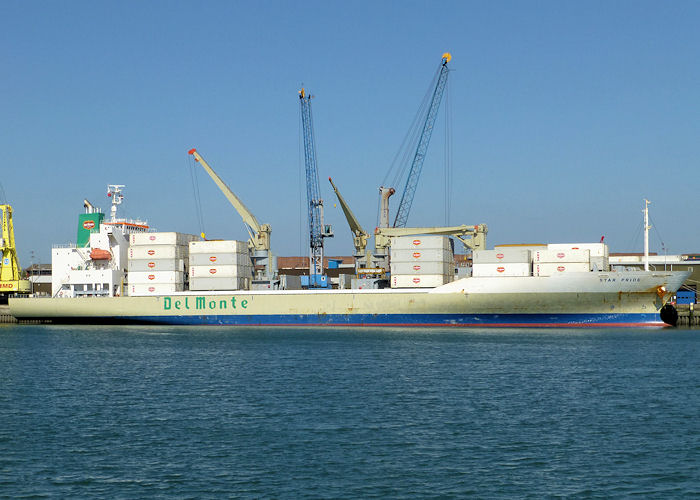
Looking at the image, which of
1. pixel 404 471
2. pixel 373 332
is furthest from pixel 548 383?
pixel 373 332

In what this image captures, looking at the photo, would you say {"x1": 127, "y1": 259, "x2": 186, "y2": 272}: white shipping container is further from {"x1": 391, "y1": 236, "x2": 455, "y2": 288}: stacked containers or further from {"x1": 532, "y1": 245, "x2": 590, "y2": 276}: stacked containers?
{"x1": 532, "y1": 245, "x2": 590, "y2": 276}: stacked containers

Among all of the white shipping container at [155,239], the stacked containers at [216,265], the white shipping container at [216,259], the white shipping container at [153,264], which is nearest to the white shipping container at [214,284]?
the stacked containers at [216,265]

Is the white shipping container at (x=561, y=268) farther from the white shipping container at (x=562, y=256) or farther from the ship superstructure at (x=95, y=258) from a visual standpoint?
the ship superstructure at (x=95, y=258)

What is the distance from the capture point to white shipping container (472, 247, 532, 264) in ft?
227

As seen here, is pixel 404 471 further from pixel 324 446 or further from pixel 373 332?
pixel 373 332

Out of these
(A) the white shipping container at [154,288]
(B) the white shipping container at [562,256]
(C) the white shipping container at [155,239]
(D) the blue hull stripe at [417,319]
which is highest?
(C) the white shipping container at [155,239]

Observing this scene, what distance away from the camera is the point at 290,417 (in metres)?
26.7

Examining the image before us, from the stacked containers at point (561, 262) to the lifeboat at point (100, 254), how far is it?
4437cm

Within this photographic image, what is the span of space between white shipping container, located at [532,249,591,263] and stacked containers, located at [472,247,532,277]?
4.11ft

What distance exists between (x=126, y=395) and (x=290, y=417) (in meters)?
8.88

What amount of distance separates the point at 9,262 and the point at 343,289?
39.4 meters

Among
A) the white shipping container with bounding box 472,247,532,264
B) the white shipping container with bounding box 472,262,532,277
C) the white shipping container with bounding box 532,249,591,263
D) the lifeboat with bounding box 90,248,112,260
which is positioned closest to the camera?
the white shipping container with bounding box 532,249,591,263

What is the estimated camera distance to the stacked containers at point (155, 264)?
76.8m

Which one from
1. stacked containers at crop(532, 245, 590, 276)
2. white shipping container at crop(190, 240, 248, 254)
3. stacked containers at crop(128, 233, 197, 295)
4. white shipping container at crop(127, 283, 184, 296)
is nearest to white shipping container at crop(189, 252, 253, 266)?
white shipping container at crop(190, 240, 248, 254)
